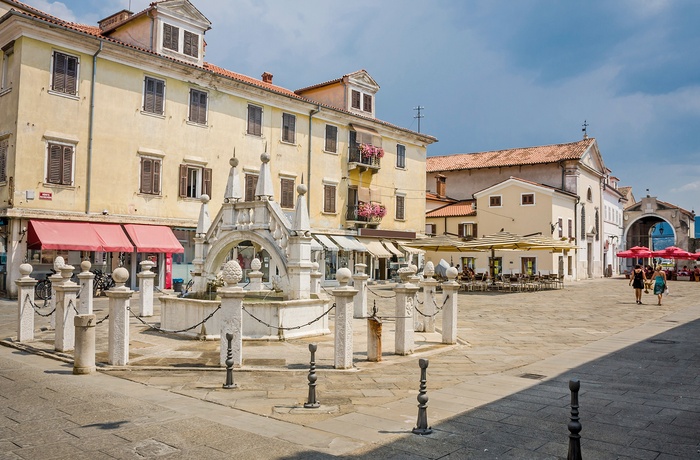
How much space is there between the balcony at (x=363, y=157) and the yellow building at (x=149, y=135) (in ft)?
0.31

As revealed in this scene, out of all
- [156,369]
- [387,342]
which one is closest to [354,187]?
[387,342]

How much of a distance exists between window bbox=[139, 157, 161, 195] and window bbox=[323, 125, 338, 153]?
10.9m

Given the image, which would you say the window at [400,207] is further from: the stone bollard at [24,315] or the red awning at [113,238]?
the stone bollard at [24,315]

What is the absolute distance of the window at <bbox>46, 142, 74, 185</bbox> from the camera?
73.4 ft

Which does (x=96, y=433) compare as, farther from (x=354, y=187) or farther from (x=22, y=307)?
(x=354, y=187)

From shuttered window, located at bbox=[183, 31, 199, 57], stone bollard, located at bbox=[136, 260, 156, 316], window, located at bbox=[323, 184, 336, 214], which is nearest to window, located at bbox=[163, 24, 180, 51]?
shuttered window, located at bbox=[183, 31, 199, 57]

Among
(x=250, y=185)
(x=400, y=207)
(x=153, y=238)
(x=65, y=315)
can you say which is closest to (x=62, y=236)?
(x=153, y=238)

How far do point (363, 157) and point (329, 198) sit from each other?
11.7 ft

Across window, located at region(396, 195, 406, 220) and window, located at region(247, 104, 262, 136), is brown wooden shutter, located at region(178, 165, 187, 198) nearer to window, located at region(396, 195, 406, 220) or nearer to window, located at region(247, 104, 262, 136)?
window, located at region(247, 104, 262, 136)

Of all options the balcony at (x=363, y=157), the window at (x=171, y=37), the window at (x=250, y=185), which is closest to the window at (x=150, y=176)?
the window at (x=250, y=185)

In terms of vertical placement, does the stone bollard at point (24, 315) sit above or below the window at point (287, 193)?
below

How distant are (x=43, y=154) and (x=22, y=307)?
11947 mm

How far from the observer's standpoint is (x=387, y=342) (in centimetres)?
1290

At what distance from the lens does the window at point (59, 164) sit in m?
22.4
